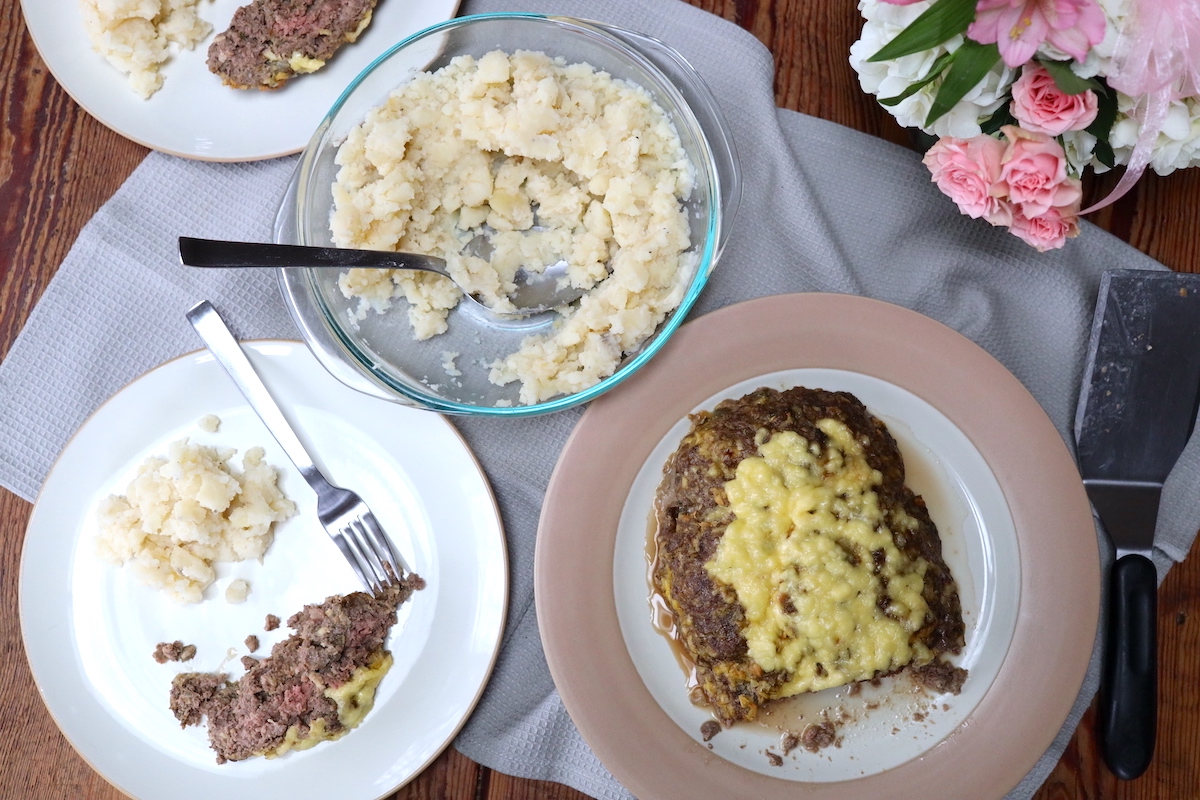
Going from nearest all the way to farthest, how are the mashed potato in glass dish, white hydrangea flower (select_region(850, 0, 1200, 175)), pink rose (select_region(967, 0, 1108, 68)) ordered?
pink rose (select_region(967, 0, 1108, 68)), white hydrangea flower (select_region(850, 0, 1200, 175)), the mashed potato in glass dish

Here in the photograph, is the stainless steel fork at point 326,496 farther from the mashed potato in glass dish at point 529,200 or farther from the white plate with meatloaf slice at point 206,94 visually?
the white plate with meatloaf slice at point 206,94

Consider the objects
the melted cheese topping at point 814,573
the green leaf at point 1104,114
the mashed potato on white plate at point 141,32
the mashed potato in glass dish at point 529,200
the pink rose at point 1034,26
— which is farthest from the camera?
the mashed potato on white plate at point 141,32

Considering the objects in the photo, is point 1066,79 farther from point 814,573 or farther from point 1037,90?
point 814,573

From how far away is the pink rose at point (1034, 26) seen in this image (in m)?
1.43

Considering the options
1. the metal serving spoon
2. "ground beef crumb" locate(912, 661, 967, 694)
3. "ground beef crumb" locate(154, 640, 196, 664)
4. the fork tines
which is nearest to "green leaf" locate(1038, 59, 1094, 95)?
the metal serving spoon

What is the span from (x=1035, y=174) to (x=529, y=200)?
1.13 metres

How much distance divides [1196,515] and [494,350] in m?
1.84

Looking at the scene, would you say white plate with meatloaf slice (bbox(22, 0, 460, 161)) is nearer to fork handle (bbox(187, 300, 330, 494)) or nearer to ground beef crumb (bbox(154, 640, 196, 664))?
fork handle (bbox(187, 300, 330, 494))

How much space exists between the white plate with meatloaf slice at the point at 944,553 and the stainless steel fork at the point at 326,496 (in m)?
0.41

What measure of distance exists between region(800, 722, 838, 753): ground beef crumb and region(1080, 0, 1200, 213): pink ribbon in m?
1.51

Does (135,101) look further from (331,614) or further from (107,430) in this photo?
(331,614)

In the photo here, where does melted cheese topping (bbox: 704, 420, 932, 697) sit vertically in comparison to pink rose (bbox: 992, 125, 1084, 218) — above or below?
below

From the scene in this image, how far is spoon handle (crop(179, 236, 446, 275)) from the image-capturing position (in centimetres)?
168

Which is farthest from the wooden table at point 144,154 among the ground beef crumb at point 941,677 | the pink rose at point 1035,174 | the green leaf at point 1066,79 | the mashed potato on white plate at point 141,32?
the green leaf at point 1066,79
